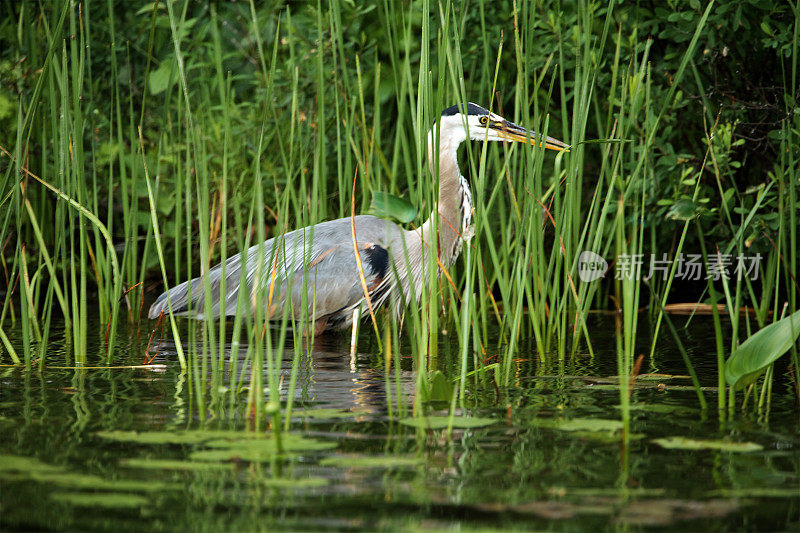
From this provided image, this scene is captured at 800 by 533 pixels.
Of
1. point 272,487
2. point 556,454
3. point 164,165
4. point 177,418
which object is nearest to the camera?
point 272,487

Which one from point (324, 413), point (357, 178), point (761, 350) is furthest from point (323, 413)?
point (357, 178)

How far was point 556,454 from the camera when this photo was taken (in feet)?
7.16

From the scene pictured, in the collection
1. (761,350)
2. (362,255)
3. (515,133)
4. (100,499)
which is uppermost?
(515,133)

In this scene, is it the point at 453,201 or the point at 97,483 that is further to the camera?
the point at 453,201

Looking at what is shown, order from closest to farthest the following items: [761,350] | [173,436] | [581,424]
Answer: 1. [173,436]
2. [581,424]
3. [761,350]

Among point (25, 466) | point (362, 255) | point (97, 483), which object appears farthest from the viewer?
point (362, 255)

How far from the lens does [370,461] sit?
2.05 m

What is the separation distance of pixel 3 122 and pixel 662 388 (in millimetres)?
4274

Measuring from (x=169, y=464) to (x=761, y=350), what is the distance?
5.30 feet

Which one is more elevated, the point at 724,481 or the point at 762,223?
the point at 762,223

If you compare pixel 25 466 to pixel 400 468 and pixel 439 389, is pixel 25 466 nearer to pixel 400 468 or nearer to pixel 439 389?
pixel 400 468

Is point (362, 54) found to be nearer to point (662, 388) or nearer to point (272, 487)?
point (662, 388)

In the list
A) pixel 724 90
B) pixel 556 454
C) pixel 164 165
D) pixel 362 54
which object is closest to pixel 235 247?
pixel 164 165

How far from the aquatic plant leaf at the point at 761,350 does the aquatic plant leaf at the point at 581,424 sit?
1.32ft
